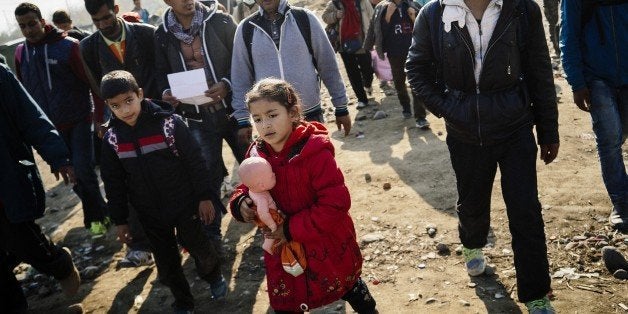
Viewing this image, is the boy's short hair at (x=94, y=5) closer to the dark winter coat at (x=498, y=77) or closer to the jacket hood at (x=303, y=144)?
the jacket hood at (x=303, y=144)

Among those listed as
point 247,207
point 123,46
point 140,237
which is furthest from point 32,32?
point 247,207

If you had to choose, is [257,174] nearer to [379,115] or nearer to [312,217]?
[312,217]

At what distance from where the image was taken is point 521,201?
9.52 ft

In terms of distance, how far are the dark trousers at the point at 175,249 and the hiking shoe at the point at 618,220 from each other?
315cm

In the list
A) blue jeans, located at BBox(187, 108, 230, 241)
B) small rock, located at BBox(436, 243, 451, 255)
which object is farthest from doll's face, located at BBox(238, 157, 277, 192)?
blue jeans, located at BBox(187, 108, 230, 241)

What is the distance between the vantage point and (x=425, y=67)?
123 inches

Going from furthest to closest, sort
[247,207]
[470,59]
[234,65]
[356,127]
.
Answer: [356,127] → [234,65] → [470,59] → [247,207]

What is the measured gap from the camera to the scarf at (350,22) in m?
8.55

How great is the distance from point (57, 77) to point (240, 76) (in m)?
2.41

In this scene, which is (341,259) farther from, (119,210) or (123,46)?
(123,46)

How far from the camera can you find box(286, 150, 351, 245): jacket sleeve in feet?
8.20

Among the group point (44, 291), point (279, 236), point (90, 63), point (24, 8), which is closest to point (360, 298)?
point (279, 236)

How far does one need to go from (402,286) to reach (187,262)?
7.15 feet

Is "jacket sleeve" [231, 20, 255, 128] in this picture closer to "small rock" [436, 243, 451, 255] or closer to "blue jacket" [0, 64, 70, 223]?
"blue jacket" [0, 64, 70, 223]
